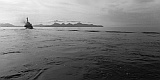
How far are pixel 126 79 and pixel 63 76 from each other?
533cm

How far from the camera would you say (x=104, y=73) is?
1139cm

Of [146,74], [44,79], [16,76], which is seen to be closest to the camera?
[44,79]

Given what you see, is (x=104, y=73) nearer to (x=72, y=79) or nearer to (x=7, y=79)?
(x=72, y=79)

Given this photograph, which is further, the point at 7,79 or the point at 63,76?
the point at 63,76

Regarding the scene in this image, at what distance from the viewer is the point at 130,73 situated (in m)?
11.5

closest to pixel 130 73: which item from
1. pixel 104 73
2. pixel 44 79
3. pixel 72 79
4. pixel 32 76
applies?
pixel 104 73

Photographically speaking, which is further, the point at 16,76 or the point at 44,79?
the point at 16,76

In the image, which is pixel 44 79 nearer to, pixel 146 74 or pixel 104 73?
pixel 104 73

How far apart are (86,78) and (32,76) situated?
464 cm

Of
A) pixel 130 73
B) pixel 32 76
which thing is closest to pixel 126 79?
pixel 130 73

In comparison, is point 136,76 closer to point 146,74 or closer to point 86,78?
point 146,74

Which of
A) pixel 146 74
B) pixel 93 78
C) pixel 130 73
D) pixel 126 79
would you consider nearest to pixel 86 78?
pixel 93 78

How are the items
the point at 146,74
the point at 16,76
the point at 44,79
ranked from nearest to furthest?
the point at 44,79 < the point at 16,76 < the point at 146,74

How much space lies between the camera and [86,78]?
10.2 m
